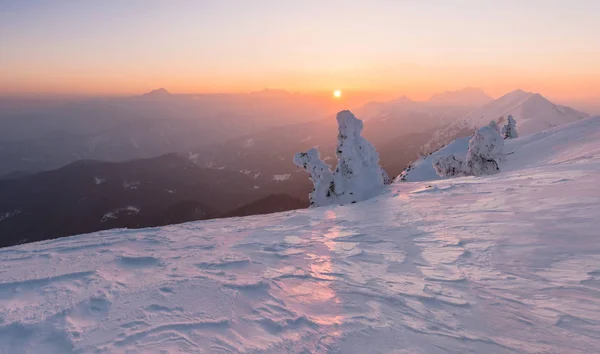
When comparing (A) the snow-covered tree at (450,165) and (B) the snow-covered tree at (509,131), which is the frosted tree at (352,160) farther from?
(B) the snow-covered tree at (509,131)

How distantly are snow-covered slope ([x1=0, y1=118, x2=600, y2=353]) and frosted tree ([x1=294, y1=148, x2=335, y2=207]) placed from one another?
619 inches

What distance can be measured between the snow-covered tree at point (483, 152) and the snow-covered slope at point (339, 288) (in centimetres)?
1848

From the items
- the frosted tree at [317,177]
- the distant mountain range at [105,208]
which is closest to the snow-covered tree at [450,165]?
the frosted tree at [317,177]

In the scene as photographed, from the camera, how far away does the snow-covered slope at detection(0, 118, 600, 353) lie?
5051 mm

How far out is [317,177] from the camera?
29000mm

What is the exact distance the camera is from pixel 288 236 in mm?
12000

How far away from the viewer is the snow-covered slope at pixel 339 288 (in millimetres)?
5051

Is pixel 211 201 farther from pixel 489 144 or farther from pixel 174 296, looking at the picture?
pixel 174 296

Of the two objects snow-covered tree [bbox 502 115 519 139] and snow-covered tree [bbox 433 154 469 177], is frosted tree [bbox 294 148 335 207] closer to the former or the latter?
snow-covered tree [bbox 433 154 469 177]

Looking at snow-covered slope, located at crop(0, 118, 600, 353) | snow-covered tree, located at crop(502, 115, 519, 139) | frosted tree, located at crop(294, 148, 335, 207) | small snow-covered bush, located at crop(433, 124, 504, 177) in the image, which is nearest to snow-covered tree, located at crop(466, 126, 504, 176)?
small snow-covered bush, located at crop(433, 124, 504, 177)

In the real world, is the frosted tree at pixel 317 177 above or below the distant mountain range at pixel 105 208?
above

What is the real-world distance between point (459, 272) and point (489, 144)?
89.7 feet

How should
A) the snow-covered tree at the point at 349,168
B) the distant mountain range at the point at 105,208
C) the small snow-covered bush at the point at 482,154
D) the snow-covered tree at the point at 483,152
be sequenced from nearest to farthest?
the snow-covered tree at the point at 349,168 < the small snow-covered bush at the point at 482,154 < the snow-covered tree at the point at 483,152 < the distant mountain range at the point at 105,208

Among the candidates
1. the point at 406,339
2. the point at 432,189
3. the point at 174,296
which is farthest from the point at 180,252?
the point at 432,189
